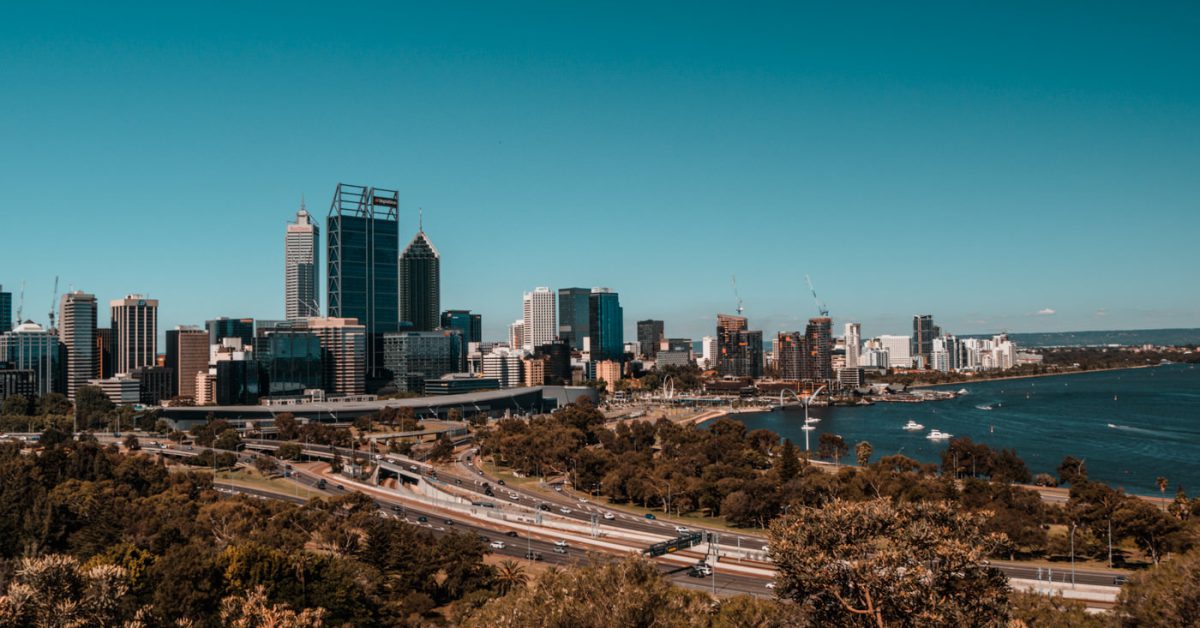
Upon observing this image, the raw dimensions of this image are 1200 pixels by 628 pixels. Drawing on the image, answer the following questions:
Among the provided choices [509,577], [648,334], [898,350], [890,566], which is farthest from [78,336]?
[898,350]

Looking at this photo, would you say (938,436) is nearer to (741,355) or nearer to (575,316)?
(741,355)

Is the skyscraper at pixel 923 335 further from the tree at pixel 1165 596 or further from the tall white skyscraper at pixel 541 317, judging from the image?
the tree at pixel 1165 596

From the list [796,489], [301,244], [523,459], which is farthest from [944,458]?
[301,244]

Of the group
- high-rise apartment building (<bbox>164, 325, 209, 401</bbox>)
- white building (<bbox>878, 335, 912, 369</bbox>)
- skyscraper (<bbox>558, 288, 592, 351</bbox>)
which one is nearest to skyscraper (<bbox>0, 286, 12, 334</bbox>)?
high-rise apartment building (<bbox>164, 325, 209, 401</bbox>)

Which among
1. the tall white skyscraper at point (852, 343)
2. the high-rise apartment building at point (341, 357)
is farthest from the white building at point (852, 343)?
the high-rise apartment building at point (341, 357)

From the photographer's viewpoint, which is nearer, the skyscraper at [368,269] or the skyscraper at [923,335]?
the skyscraper at [368,269]

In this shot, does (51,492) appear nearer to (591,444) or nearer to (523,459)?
(523,459)

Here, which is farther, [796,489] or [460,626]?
[796,489]
